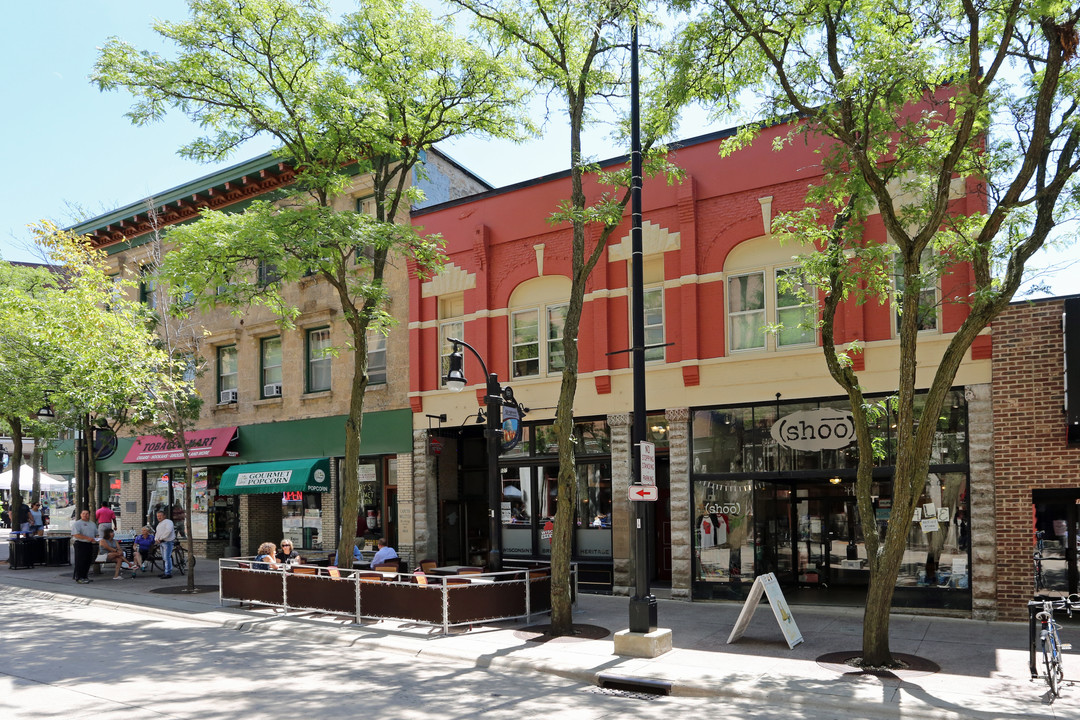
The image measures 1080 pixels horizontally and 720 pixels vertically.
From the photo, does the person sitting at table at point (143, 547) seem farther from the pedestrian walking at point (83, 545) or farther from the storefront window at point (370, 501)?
the storefront window at point (370, 501)

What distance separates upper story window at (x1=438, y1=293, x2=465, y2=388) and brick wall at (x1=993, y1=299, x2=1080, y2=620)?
37.2ft

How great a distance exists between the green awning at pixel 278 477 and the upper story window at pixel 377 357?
266 cm

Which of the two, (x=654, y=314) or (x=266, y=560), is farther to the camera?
(x=654, y=314)

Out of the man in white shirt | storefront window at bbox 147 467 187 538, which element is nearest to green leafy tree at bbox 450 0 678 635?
the man in white shirt

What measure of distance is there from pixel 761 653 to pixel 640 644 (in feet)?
5.58

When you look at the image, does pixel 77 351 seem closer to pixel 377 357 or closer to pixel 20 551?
pixel 377 357

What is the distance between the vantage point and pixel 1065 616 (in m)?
13.5

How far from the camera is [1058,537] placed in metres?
13.3

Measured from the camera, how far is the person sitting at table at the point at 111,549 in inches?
832

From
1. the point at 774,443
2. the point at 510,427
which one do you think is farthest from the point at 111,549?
the point at 774,443

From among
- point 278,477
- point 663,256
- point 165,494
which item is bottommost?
point 165,494

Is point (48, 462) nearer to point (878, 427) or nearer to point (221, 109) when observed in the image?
point (221, 109)

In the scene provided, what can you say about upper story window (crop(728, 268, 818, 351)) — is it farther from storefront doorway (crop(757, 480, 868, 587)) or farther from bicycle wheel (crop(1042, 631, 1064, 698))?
bicycle wheel (crop(1042, 631, 1064, 698))

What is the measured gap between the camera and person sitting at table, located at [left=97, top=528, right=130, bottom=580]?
21.1 m
